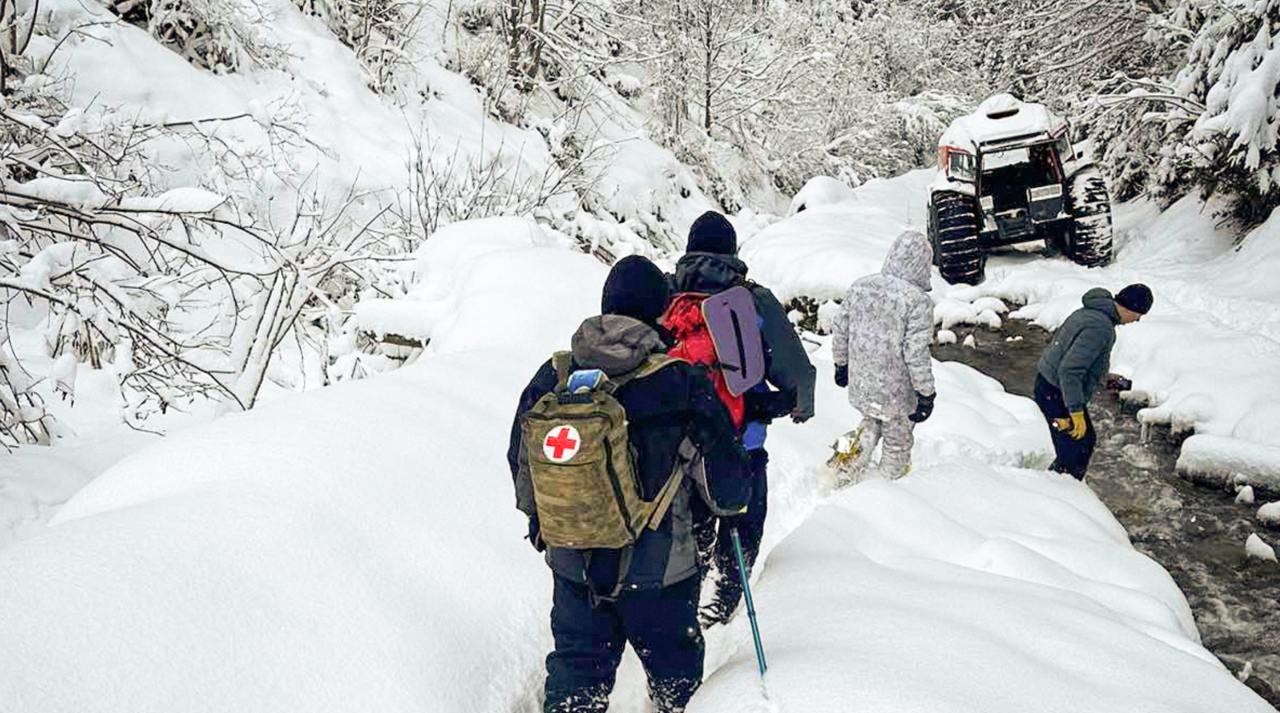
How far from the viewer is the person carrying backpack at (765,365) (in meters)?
2.96

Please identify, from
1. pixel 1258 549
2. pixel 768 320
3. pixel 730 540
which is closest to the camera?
pixel 768 320

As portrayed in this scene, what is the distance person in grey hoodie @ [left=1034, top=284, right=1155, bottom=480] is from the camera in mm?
4504

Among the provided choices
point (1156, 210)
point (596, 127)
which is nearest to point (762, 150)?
point (596, 127)

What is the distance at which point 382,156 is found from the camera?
1020cm

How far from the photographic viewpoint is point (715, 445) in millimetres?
2277

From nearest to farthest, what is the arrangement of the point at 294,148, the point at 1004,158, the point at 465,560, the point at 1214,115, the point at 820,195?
the point at 465,560, the point at 1214,115, the point at 294,148, the point at 1004,158, the point at 820,195

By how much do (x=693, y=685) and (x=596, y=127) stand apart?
1349 centimetres

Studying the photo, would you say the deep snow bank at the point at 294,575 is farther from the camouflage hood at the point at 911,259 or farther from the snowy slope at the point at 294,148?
the camouflage hood at the point at 911,259

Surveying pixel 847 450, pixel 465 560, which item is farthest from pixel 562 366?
pixel 847 450

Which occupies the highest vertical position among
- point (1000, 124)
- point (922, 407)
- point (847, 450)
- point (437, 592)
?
point (1000, 124)

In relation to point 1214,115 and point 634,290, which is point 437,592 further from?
point 1214,115

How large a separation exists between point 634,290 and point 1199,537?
15.2ft

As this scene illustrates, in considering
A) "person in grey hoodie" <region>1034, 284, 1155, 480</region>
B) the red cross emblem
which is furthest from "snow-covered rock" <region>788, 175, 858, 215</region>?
the red cross emblem

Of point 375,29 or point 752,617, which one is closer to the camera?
point 752,617
